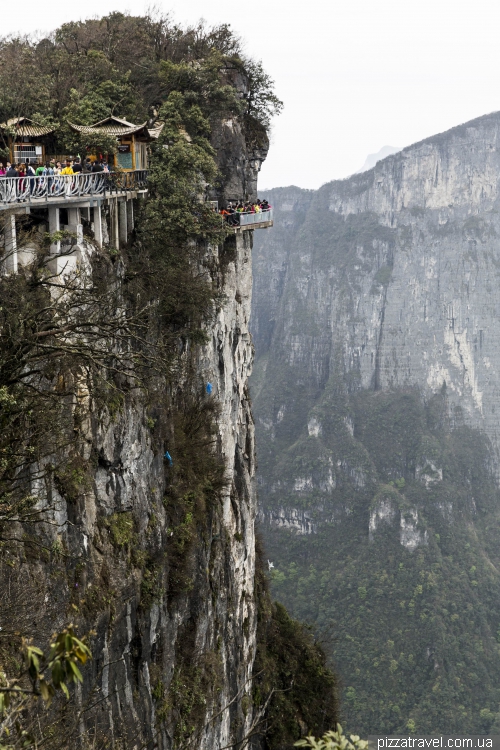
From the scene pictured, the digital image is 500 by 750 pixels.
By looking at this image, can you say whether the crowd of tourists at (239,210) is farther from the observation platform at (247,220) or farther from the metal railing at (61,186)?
the metal railing at (61,186)

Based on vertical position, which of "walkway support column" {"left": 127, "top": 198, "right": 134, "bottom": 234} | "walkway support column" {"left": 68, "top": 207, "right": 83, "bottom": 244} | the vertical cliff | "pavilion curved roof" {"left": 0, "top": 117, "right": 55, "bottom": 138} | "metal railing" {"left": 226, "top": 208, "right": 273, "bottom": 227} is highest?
"pavilion curved roof" {"left": 0, "top": 117, "right": 55, "bottom": 138}

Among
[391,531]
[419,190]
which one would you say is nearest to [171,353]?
[391,531]

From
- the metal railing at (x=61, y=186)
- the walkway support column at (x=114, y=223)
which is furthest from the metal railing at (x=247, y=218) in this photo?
the walkway support column at (x=114, y=223)

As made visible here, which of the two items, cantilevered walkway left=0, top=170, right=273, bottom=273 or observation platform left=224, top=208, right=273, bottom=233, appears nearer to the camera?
cantilevered walkway left=0, top=170, right=273, bottom=273

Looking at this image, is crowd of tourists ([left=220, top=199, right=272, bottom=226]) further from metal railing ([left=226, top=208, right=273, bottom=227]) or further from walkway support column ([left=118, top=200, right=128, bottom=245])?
walkway support column ([left=118, top=200, right=128, bottom=245])

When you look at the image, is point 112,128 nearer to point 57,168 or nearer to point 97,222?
point 57,168

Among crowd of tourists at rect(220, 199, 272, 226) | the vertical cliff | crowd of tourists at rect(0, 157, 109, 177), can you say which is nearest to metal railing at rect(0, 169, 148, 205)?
crowd of tourists at rect(0, 157, 109, 177)

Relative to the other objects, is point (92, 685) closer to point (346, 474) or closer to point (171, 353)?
point (171, 353)
